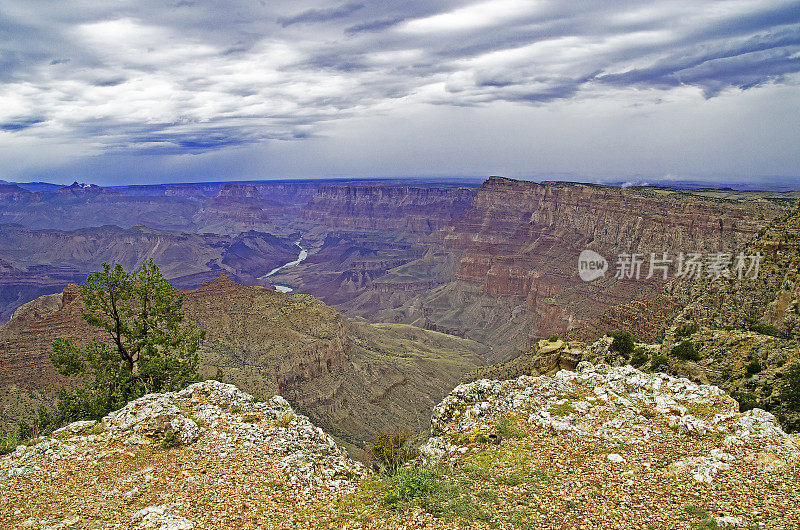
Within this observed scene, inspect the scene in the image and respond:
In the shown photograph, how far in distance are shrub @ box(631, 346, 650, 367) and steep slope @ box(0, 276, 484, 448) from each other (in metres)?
43.3

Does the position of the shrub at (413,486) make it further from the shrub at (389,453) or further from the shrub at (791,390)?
the shrub at (791,390)

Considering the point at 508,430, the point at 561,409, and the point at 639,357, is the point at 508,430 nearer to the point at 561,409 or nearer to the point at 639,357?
the point at 561,409

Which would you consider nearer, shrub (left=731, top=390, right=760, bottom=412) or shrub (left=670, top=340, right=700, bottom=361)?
shrub (left=731, top=390, right=760, bottom=412)

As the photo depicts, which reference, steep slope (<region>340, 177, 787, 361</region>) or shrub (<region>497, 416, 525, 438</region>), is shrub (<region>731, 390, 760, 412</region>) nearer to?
shrub (<region>497, 416, 525, 438</region>)

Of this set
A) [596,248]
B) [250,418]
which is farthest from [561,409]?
[596,248]

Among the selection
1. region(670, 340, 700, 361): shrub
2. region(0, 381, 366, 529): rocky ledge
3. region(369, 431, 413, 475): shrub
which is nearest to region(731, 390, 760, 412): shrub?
region(670, 340, 700, 361): shrub

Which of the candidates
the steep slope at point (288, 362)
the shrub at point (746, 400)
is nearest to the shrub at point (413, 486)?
the shrub at point (746, 400)

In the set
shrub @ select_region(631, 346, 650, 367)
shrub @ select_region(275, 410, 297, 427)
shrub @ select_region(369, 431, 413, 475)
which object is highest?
shrub @ select_region(275, 410, 297, 427)

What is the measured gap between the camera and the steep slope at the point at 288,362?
70375 mm

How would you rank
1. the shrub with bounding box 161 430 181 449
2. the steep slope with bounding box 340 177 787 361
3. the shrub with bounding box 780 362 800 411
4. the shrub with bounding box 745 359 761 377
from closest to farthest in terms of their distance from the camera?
the shrub with bounding box 161 430 181 449, the shrub with bounding box 780 362 800 411, the shrub with bounding box 745 359 761 377, the steep slope with bounding box 340 177 787 361

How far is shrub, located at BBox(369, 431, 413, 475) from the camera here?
63.6 ft

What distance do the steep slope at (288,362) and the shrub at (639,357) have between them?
142 ft

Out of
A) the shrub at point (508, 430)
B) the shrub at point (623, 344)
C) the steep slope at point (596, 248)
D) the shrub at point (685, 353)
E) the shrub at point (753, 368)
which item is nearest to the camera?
the shrub at point (508, 430)

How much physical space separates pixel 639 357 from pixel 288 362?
66322 millimetres
